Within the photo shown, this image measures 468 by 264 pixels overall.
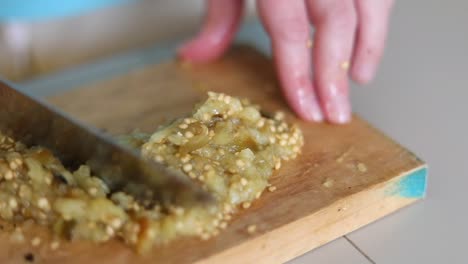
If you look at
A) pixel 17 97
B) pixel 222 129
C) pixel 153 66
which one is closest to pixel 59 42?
pixel 153 66

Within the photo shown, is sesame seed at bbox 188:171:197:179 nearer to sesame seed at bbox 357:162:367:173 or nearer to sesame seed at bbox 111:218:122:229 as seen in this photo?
sesame seed at bbox 111:218:122:229

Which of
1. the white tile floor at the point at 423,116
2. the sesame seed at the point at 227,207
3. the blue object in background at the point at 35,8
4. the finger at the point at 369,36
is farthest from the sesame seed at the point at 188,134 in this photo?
the blue object in background at the point at 35,8

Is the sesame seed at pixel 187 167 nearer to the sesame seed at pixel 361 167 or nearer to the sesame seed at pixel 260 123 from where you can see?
the sesame seed at pixel 260 123

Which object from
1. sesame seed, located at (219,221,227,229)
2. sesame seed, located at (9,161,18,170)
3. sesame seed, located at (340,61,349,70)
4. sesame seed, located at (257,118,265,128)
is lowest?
sesame seed, located at (219,221,227,229)

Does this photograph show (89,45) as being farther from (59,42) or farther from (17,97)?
(17,97)

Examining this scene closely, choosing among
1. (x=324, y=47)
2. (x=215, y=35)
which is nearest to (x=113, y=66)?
(x=215, y=35)

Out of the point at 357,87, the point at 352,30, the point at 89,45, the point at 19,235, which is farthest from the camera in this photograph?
the point at 89,45

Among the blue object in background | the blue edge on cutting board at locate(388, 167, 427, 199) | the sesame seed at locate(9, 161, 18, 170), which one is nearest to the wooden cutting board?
the blue edge on cutting board at locate(388, 167, 427, 199)
